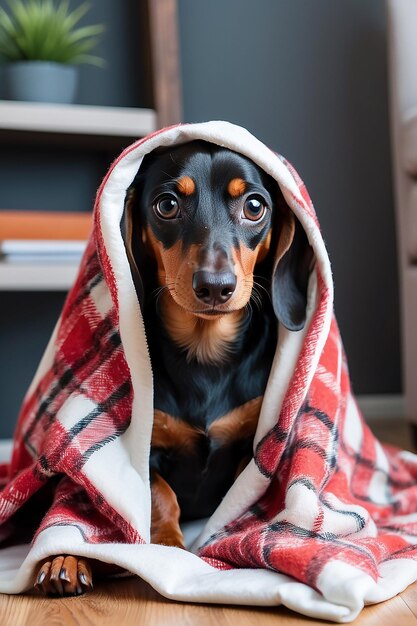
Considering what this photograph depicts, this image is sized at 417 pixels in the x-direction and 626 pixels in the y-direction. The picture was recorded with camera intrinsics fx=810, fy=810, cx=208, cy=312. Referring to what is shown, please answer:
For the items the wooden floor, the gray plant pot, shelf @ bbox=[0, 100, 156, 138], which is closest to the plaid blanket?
the wooden floor

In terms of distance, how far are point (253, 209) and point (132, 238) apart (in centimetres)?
21

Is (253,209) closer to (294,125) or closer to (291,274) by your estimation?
(291,274)

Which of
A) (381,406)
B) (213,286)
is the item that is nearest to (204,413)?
(213,286)

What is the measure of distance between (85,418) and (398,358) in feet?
6.01

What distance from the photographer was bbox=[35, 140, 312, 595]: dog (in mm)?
1241

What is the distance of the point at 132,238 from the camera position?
134cm

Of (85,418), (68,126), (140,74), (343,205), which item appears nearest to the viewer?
(85,418)

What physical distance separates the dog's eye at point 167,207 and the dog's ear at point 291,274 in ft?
0.63

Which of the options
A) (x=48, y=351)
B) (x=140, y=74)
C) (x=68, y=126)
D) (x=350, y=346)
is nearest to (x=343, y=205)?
(x=350, y=346)

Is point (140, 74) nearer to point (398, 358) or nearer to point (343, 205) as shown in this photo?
point (343, 205)

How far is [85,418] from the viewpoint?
127 centimetres

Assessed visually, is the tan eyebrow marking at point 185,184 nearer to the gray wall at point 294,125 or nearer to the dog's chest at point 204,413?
the dog's chest at point 204,413

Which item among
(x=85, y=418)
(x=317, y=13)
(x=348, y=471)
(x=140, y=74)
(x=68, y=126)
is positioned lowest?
(x=348, y=471)

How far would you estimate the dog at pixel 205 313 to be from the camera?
124 centimetres
